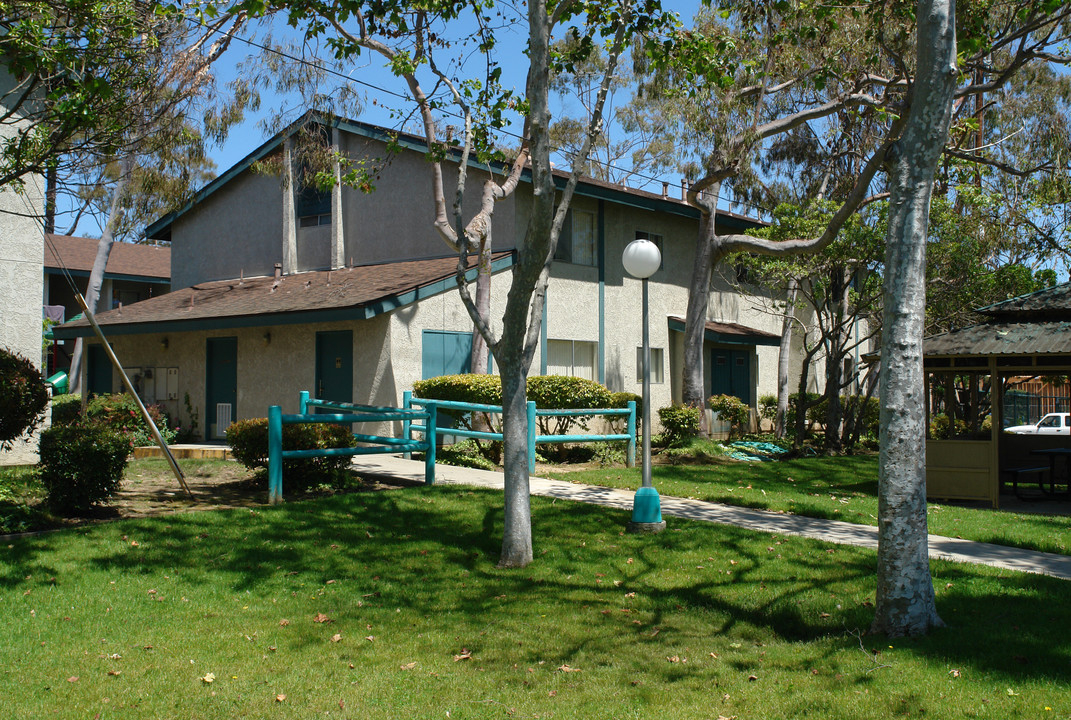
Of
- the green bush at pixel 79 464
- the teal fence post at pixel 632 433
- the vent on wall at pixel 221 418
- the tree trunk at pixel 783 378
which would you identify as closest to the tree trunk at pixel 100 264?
the vent on wall at pixel 221 418

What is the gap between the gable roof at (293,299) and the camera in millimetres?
16016

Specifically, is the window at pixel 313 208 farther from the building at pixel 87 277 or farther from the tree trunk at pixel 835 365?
the tree trunk at pixel 835 365

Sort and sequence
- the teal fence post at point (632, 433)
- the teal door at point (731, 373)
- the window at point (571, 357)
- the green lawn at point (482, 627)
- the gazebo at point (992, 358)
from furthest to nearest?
1. the teal door at point (731, 373)
2. the window at point (571, 357)
3. the teal fence post at point (632, 433)
4. the gazebo at point (992, 358)
5. the green lawn at point (482, 627)

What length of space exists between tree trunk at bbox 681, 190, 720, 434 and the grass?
11.5 feet

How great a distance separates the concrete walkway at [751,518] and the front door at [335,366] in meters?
2.84

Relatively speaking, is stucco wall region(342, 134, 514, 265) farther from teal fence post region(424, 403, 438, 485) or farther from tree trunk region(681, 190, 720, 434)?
teal fence post region(424, 403, 438, 485)

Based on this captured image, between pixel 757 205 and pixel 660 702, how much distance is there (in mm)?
22109

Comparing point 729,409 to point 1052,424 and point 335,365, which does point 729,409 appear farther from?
point 1052,424

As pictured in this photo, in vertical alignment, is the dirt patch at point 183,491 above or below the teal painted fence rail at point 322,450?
below

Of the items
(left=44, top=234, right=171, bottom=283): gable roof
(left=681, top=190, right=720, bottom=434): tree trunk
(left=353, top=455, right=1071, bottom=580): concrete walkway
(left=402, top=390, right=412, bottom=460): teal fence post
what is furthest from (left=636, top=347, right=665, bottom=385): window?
(left=44, top=234, right=171, bottom=283): gable roof

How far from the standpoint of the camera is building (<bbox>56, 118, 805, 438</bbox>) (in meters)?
16.9

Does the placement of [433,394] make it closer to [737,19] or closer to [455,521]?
[455,521]

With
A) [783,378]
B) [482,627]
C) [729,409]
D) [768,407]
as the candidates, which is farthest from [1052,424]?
[482,627]

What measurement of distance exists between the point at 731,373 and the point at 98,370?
56.8 ft
